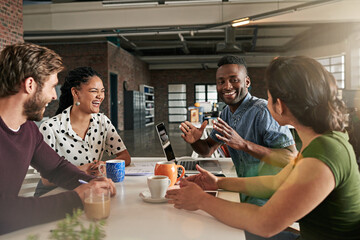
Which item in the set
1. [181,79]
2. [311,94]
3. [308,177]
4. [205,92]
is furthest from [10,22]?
[205,92]

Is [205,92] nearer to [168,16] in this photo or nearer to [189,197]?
[168,16]

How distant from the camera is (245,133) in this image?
217 centimetres

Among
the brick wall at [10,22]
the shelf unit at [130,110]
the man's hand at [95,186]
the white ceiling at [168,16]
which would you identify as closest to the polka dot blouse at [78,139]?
the man's hand at [95,186]

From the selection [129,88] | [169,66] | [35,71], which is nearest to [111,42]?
[129,88]

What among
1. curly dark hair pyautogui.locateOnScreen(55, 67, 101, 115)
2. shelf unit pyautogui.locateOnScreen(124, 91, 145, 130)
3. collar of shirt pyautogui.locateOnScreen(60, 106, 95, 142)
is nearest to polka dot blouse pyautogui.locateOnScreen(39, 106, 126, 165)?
collar of shirt pyautogui.locateOnScreen(60, 106, 95, 142)

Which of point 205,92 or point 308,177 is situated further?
point 205,92

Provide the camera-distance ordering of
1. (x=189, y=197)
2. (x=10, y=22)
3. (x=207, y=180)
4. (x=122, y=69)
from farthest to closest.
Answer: (x=122, y=69), (x=10, y=22), (x=207, y=180), (x=189, y=197)

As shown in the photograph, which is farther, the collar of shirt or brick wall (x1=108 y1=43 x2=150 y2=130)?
brick wall (x1=108 y1=43 x2=150 y2=130)

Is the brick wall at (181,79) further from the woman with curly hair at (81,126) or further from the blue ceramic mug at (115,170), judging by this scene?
the blue ceramic mug at (115,170)

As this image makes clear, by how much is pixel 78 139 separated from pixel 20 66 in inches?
40.2

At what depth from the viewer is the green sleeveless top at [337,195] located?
3.14 ft

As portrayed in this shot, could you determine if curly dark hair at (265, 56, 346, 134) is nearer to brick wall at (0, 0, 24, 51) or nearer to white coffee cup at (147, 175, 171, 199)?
white coffee cup at (147, 175, 171, 199)

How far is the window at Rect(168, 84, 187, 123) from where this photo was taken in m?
18.8

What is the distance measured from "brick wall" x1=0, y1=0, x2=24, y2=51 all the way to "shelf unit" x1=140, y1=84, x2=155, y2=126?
902 cm
